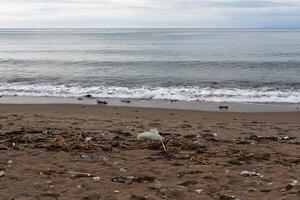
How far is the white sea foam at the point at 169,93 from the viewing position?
664 inches

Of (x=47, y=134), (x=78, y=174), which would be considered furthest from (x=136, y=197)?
(x=47, y=134)

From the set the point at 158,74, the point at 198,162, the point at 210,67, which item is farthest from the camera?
the point at 210,67

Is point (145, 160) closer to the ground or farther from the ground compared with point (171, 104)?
farther from the ground

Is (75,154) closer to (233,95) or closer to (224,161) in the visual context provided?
(224,161)

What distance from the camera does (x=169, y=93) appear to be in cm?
1827

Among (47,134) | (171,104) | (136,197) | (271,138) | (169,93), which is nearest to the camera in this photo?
(136,197)

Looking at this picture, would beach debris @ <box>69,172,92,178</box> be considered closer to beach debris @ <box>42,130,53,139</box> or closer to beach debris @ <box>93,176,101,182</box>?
beach debris @ <box>93,176,101,182</box>

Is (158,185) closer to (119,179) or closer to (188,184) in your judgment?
(188,184)

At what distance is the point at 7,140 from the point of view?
775 cm

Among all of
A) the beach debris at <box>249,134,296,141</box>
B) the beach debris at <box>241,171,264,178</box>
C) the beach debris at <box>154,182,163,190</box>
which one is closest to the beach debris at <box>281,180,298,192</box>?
the beach debris at <box>241,171,264,178</box>

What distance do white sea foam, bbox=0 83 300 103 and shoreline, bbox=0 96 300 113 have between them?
2.96 feet

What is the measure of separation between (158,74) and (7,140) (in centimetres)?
1913

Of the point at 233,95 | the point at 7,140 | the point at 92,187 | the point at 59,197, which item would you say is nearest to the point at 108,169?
the point at 92,187

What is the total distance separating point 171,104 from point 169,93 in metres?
2.80
